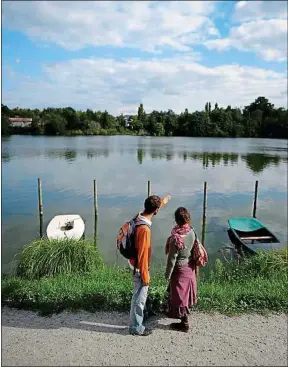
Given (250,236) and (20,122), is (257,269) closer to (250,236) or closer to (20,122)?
(250,236)

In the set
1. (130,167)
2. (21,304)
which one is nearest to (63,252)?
(21,304)

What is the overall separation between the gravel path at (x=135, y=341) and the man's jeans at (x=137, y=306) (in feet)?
0.47

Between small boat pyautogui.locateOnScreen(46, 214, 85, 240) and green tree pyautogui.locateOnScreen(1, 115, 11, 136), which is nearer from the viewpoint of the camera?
small boat pyautogui.locateOnScreen(46, 214, 85, 240)

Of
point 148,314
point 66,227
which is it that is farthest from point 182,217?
point 66,227

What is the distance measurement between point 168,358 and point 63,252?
220 inches

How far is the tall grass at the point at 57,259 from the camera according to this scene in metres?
8.63

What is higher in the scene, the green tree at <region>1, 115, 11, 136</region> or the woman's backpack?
the green tree at <region>1, 115, 11, 136</region>

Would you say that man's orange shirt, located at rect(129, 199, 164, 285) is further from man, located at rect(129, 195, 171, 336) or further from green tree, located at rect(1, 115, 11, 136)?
green tree, located at rect(1, 115, 11, 136)

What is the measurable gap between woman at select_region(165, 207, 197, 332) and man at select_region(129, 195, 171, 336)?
331 millimetres

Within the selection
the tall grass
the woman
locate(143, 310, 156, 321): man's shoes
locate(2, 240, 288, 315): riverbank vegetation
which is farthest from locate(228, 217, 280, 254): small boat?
the woman

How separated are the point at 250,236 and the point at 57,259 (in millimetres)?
8569

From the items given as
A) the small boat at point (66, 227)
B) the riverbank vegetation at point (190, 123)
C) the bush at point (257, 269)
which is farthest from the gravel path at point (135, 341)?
the riverbank vegetation at point (190, 123)

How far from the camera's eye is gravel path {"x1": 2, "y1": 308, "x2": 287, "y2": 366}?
13.1 feet

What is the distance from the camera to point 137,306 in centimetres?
466
